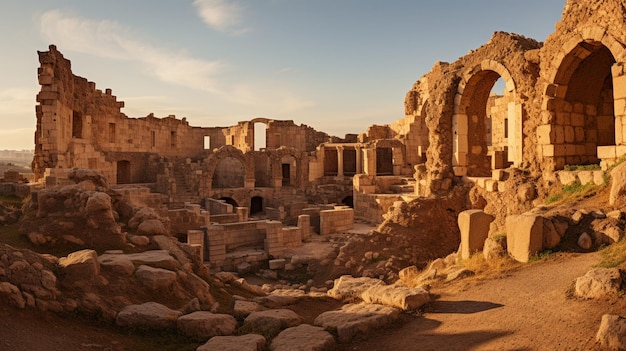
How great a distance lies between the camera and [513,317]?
4.42m

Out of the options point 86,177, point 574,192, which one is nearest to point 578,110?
point 574,192

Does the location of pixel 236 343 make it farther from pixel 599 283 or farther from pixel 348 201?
pixel 348 201

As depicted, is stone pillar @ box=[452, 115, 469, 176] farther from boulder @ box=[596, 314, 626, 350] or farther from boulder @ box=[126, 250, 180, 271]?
boulder @ box=[596, 314, 626, 350]

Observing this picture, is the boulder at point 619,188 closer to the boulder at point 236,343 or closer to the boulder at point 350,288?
the boulder at point 350,288

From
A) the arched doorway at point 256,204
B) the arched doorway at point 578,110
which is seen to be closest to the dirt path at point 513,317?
the arched doorway at point 578,110

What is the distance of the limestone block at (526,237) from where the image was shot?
237 inches

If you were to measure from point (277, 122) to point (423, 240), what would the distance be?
22417 mm

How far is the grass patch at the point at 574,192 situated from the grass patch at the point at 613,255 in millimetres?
2345

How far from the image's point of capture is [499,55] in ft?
37.4

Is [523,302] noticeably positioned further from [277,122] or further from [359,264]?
[277,122]

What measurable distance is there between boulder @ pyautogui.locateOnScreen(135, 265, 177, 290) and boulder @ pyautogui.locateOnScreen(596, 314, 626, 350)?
191 inches

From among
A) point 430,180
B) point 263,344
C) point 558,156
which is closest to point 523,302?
point 263,344

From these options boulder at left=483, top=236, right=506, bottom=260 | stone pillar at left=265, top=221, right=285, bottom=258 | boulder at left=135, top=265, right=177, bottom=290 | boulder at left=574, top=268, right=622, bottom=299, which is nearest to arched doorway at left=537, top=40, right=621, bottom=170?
boulder at left=483, top=236, right=506, bottom=260

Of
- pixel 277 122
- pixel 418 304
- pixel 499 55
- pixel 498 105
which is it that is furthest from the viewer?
pixel 277 122
